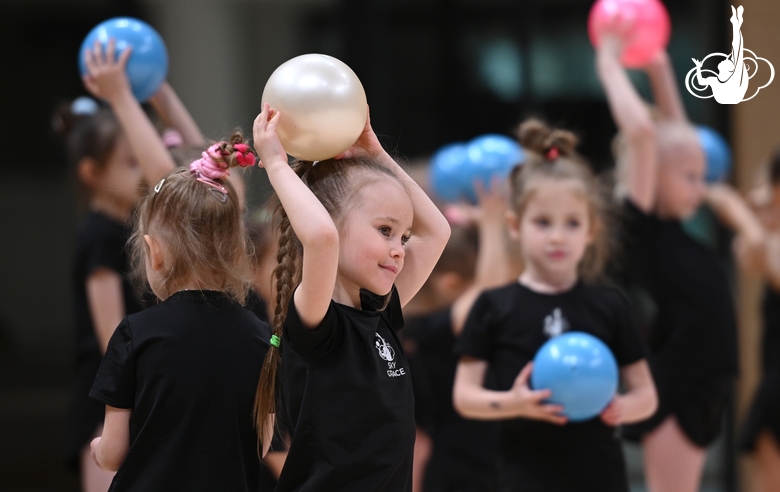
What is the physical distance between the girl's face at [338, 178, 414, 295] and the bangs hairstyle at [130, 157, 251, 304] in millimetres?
→ 273

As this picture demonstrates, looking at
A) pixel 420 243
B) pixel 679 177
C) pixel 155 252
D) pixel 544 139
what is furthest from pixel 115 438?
pixel 679 177

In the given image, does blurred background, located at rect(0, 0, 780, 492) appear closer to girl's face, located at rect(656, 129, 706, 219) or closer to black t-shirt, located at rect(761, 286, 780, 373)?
black t-shirt, located at rect(761, 286, 780, 373)

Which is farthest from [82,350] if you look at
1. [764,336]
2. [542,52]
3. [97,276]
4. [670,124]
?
[542,52]

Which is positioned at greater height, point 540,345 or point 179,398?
point 179,398

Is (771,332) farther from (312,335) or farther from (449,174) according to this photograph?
(312,335)

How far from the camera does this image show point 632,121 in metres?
3.12

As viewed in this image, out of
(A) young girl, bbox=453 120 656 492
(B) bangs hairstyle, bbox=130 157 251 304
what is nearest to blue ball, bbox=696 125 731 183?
(A) young girl, bbox=453 120 656 492

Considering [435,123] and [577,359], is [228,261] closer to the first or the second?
[577,359]

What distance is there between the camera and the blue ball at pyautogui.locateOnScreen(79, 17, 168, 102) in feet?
9.25

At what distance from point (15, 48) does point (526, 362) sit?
390 centimetres

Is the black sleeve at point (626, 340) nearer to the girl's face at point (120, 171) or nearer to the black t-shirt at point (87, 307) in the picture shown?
the black t-shirt at point (87, 307)

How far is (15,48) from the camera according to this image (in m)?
5.25

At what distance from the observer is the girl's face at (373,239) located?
5.82 feet

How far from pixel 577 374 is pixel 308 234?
102 cm
